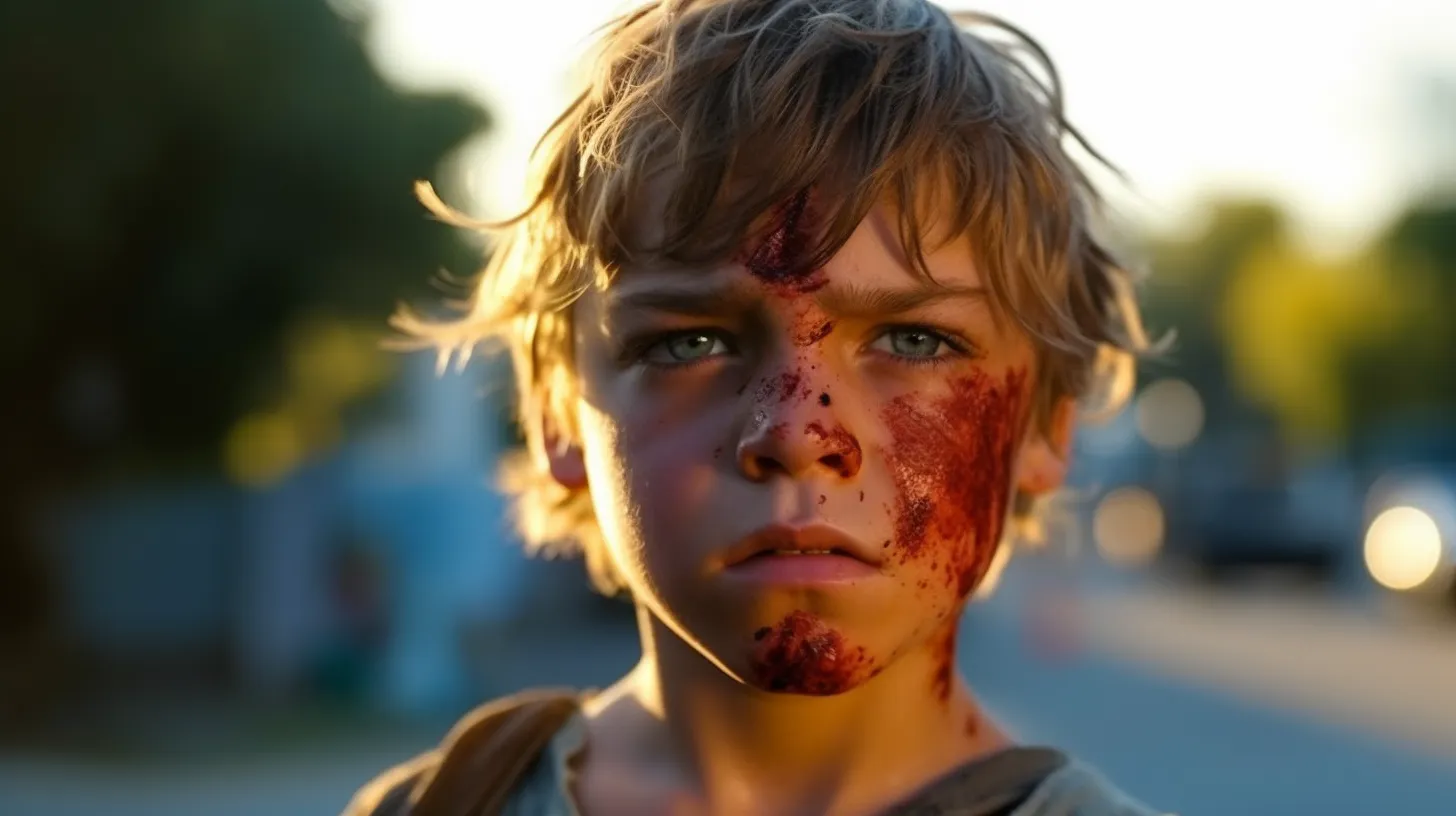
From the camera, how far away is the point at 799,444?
1.69 meters

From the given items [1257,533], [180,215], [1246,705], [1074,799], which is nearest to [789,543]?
[1074,799]

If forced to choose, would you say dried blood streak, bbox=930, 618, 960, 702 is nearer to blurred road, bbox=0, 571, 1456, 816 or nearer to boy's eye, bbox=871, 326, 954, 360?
boy's eye, bbox=871, 326, 954, 360

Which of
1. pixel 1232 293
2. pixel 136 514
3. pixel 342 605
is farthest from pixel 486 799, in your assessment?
pixel 1232 293

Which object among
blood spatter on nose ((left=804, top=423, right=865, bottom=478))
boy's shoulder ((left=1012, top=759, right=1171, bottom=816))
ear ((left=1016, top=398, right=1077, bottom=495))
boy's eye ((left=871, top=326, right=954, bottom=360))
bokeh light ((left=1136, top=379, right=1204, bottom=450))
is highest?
bokeh light ((left=1136, top=379, right=1204, bottom=450))

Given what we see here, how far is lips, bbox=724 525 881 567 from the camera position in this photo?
170 cm

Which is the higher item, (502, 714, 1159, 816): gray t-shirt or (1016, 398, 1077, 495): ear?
(1016, 398, 1077, 495): ear

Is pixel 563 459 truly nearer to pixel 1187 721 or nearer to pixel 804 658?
pixel 804 658

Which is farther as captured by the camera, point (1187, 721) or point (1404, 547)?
point (1404, 547)

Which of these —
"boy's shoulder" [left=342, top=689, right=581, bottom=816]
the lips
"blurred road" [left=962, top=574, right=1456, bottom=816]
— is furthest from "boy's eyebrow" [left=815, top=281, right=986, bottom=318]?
"blurred road" [left=962, top=574, right=1456, bottom=816]

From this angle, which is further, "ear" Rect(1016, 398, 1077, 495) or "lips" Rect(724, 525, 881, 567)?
"ear" Rect(1016, 398, 1077, 495)

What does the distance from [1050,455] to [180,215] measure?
878cm

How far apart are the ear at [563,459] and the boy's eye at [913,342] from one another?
0.40 m

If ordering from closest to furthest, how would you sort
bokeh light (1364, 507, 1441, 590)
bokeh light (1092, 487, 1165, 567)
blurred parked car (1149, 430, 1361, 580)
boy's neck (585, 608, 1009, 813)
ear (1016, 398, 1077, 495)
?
boy's neck (585, 608, 1009, 813), ear (1016, 398, 1077, 495), bokeh light (1364, 507, 1441, 590), blurred parked car (1149, 430, 1361, 580), bokeh light (1092, 487, 1165, 567)

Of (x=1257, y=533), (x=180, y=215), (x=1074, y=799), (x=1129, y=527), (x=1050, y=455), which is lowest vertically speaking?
(x=1074, y=799)
